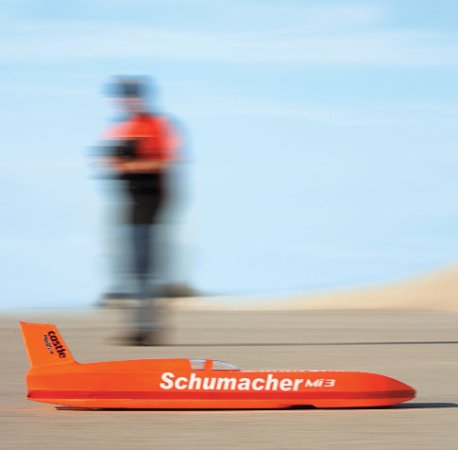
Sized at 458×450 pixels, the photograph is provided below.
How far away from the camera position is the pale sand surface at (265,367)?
3709 millimetres

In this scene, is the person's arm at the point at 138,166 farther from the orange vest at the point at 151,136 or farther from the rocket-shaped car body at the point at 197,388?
the rocket-shaped car body at the point at 197,388

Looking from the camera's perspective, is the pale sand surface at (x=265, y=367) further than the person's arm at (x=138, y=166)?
No

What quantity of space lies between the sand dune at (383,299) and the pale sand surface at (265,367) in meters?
3.01

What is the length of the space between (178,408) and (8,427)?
0.66 meters

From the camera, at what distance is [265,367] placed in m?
6.50

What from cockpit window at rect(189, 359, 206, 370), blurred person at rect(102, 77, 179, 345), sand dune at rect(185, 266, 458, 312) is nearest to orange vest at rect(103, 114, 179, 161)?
blurred person at rect(102, 77, 179, 345)

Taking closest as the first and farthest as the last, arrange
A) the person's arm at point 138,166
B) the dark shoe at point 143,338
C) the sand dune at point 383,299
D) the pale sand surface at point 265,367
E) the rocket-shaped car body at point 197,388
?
1. the pale sand surface at point 265,367
2. the rocket-shaped car body at point 197,388
3. the person's arm at point 138,166
4. the dark shoe at point 143,338
5. the sand dune at point 383,299

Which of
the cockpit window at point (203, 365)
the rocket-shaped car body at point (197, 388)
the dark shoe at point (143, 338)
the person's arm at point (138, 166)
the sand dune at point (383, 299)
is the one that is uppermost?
the person's arm at point (138, 166)

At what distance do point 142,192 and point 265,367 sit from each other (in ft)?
6.55

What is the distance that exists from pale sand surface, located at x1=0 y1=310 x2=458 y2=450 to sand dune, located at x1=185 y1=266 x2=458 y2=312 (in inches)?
119

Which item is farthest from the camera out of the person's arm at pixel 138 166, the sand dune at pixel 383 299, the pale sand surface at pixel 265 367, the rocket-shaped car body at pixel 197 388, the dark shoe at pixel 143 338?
the sand dune at pixel 383 299

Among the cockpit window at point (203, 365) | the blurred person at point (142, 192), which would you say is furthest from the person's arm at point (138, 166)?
the cockpit window at point (203, 365)

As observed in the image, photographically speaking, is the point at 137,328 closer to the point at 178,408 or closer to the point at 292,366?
the point at 292,366

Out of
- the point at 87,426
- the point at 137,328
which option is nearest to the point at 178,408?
the point at 87,426
